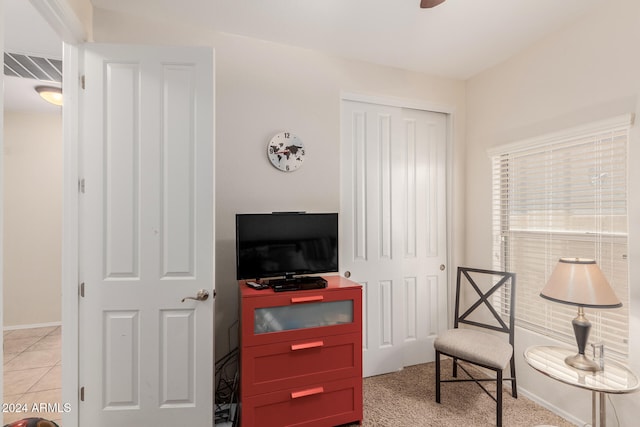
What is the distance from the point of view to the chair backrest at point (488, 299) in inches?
101

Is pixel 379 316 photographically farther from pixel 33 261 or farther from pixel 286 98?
pixel 33 261

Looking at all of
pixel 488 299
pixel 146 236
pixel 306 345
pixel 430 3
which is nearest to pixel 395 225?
pixel 488 299

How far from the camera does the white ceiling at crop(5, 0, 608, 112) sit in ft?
6.69

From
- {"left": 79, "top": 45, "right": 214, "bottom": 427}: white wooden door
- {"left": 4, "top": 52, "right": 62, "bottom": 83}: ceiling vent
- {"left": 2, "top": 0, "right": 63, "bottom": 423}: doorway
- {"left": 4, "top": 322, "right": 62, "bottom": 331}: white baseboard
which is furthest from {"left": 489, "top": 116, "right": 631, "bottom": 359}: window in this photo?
{"left": 4, "top": 322, "right": 62, "bottom": 331}: white baseboard

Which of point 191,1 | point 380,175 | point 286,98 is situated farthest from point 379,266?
point 191,1

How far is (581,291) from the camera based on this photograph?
1738mm

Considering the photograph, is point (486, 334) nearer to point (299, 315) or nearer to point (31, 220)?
point (299, 315)

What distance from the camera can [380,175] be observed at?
113 inches

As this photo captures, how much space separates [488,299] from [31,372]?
4.02 meters

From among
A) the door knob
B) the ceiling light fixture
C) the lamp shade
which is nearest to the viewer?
the lamp shade

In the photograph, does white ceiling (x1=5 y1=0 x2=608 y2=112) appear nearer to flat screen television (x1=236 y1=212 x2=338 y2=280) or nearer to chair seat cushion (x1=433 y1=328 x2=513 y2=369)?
flat screen television (x1=236 y1=212 x2=338 y2=280)

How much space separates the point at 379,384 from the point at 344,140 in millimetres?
2030

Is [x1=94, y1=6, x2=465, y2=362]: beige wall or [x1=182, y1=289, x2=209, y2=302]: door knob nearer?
[x1=182, y1=289, x2=209, y2=302]: door knob

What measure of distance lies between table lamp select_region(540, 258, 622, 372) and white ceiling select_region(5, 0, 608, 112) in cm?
161
